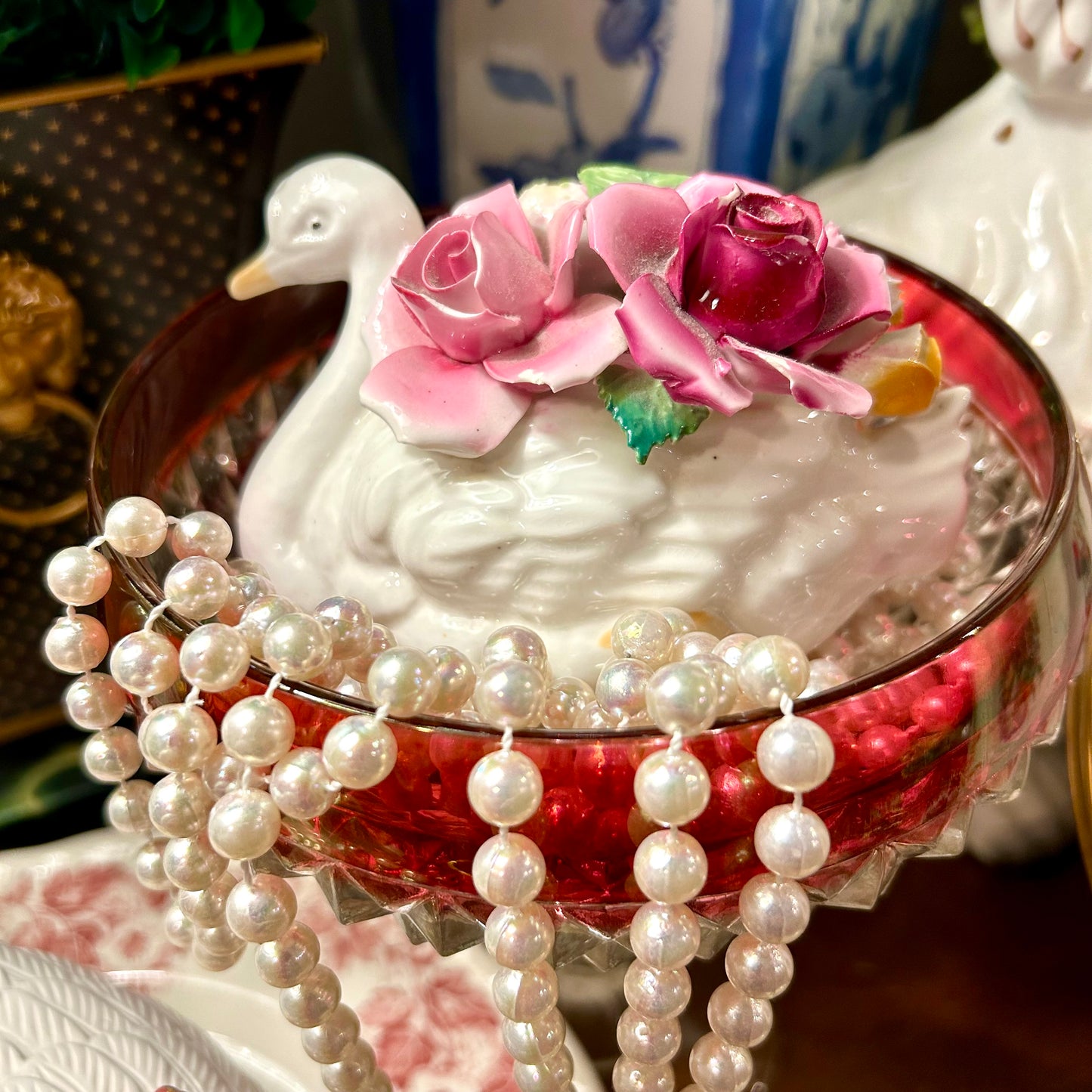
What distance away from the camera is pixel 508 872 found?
249mm

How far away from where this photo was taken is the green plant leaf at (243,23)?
1.54 ft

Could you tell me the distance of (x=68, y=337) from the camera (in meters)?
0.50

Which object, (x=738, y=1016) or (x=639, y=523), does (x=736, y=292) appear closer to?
(x=639, y=523)

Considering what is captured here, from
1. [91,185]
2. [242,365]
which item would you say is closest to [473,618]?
[242,365]

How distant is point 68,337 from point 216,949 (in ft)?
0.96

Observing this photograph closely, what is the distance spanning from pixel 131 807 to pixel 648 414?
211 mm

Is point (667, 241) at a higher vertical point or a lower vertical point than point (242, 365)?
higher

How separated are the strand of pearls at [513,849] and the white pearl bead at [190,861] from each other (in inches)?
3.4

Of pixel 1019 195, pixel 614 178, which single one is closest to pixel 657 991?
pixel 614 178

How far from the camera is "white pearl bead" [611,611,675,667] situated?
1.00ft

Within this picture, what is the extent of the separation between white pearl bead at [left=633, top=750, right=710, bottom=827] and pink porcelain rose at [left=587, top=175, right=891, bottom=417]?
0.32 feet

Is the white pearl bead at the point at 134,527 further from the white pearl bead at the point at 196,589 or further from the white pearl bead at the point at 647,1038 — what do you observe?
the white pearl bead at the point at 647,1038

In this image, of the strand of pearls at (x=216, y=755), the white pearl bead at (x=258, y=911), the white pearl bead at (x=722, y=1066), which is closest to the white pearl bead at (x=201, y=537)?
the strand of pearls at (x=216, y=755)

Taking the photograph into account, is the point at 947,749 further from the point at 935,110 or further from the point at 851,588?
the point at 935,110
